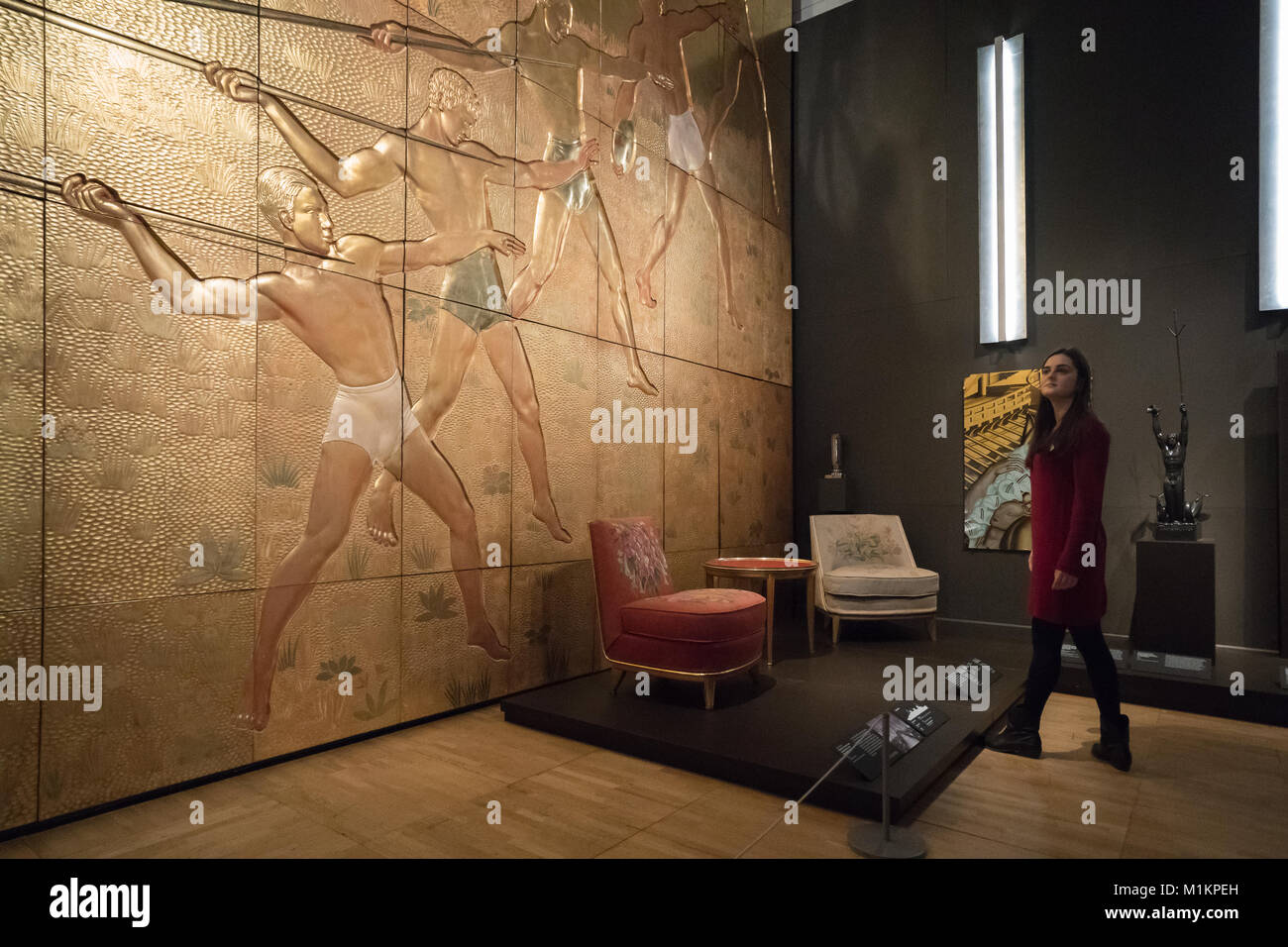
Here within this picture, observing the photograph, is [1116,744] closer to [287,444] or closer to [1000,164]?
[287,444]

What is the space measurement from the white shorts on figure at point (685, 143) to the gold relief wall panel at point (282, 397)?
57 millimetres

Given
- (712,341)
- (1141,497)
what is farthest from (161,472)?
(1141,497)

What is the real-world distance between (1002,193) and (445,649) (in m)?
5.23

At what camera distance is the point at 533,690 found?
3910 mm

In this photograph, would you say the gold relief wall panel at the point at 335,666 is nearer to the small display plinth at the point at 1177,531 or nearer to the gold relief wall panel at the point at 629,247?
the gold relief wall panel at the point at 629,247

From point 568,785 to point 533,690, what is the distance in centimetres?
112

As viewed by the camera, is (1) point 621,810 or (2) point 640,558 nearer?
A: (1) point 621,810

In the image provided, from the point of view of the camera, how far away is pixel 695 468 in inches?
216

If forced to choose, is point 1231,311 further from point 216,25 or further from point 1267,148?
point 216,25

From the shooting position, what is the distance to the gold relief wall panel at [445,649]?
3.50 m

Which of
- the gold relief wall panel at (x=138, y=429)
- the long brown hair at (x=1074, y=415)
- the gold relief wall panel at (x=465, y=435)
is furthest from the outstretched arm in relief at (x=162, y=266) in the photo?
the long brown hair at (x=1074, y=415)

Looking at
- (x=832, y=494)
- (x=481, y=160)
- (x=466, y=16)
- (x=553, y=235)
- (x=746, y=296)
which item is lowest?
(x=832, y=494)

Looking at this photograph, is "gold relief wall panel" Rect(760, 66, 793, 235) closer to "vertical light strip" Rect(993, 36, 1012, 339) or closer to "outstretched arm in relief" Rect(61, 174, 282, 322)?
"vertical light strip" Rect(993, 36, 1012, 339)

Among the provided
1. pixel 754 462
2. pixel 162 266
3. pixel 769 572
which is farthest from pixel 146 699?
pixel 754 462
